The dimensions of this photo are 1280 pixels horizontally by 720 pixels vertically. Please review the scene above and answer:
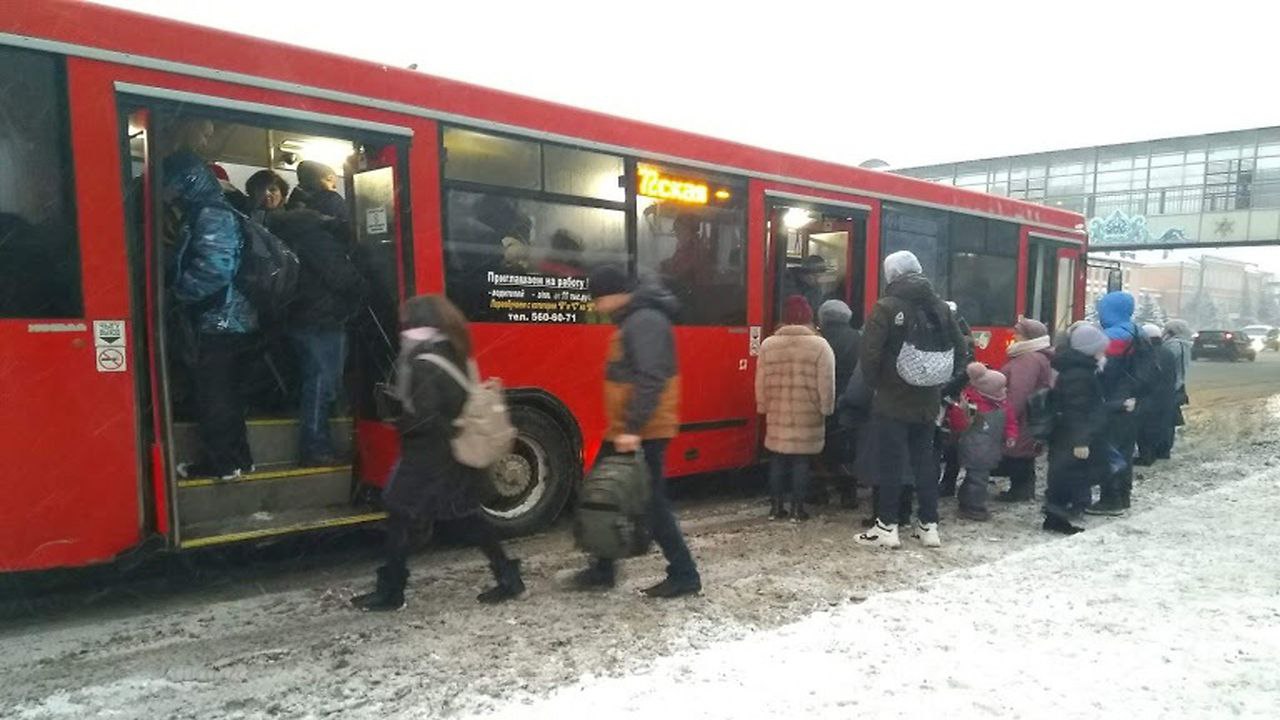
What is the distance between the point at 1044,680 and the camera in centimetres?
349

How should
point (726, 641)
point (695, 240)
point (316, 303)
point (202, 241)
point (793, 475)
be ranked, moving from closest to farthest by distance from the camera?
1. point (726, 641)
2. point (202, 241)
3. point (316, 303)
4. point (793, 475)
5. point (695, 240)

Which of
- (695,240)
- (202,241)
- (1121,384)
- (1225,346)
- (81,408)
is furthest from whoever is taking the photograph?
(1225,346)

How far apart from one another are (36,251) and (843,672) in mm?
4242

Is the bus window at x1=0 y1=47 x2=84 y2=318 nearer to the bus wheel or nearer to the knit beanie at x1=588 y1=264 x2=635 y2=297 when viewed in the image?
the knit beanie at x1=588 y1=264 x2=635 y2=297

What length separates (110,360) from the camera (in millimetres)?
4133

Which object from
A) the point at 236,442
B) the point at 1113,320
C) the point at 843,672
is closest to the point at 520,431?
the point at 236,442

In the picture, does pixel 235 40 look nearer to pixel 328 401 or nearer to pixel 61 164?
pixel 61 164

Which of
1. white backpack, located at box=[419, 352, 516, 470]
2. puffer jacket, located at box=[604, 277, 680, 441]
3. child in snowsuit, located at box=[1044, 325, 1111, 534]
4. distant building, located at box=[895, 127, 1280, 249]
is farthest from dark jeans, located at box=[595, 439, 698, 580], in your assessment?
distant building, located at box=[895, 127, 1280, 249]

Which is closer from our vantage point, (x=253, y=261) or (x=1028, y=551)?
(x=253, y=261)

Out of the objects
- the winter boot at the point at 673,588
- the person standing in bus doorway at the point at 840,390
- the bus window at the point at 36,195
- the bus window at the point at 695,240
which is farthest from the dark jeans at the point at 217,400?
the person standing in bus doorway at the point at 840,390

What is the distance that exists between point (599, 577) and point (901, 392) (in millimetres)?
2451

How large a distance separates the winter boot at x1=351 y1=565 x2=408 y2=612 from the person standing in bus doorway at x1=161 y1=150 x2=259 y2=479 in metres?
1.25

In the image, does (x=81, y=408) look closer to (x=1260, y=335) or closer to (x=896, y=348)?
(x=896, y=348)

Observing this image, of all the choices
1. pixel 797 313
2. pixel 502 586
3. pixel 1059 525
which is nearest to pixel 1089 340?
pixel 1059 525
